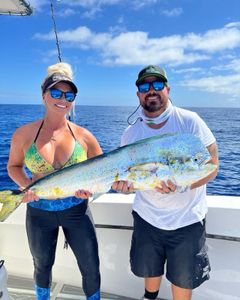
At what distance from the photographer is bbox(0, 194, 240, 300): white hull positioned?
1.96m

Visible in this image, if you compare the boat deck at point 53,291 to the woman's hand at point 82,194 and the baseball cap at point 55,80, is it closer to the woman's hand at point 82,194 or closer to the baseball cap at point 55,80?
the woman's hand at point 82,194

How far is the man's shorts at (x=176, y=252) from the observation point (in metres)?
1.62

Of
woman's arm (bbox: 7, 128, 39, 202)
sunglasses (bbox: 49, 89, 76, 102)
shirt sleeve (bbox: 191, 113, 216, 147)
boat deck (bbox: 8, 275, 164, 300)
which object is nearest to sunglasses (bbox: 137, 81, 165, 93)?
shirt sleeve (bbox: 191, 113, 216, 147)

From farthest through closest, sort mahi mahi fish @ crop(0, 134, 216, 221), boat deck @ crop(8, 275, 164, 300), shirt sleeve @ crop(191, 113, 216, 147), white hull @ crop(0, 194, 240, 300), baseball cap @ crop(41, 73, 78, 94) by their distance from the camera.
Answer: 1. boat deck @ crop(8, 275, 164, 300)
2. white hull @ crop(0, 194, 240, 300)
3. baseball cap @ crop(41, 73, 78, 94)
4. shirt sleeve @ crop(191, 113, 216, 147)
5. mahi mahi fish @ crop(0, 134, 216, 221)

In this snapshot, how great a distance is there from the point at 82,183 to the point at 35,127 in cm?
48

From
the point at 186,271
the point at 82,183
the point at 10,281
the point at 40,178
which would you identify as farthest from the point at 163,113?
the point at 10,281

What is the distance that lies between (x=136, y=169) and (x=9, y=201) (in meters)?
0.68

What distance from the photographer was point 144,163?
4.90ft

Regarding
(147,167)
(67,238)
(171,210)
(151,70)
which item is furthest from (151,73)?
(67,238)

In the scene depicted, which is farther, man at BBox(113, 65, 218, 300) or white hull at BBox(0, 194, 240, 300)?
white hull at BBox(0, 194, 240, 300)

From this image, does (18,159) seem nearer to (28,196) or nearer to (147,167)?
(28,196)

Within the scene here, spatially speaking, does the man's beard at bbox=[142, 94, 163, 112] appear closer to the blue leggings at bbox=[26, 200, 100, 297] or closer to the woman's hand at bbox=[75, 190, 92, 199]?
the woman's hand at bbox=[75, 190, 92, 199]

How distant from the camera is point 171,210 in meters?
1.63

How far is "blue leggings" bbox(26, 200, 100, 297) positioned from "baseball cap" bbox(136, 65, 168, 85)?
0.77m
